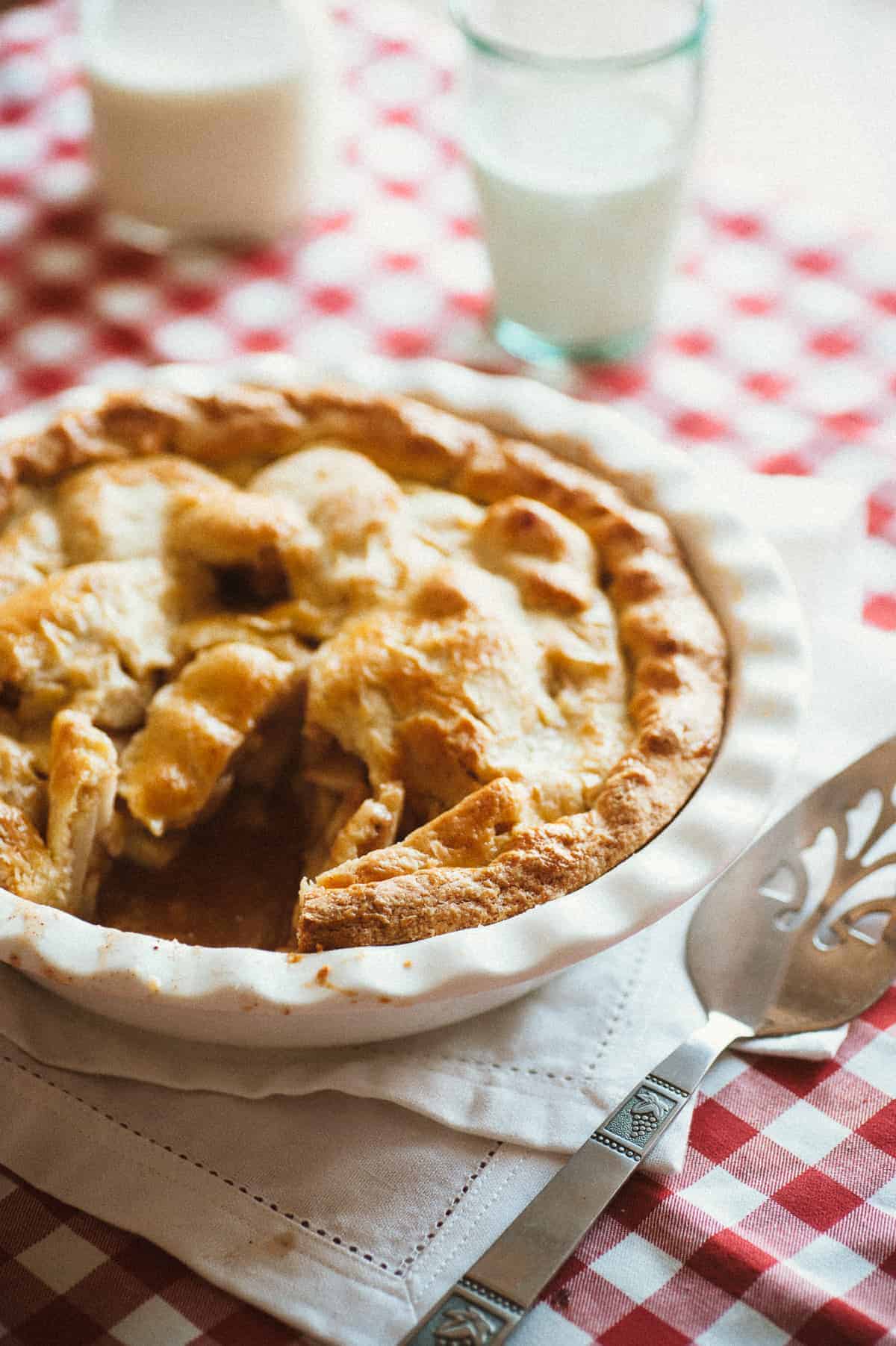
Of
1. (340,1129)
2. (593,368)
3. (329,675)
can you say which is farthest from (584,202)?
(340,1129)

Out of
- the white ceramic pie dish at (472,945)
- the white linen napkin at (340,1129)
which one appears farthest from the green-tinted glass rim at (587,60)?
the white linen napkin at (340,1129)

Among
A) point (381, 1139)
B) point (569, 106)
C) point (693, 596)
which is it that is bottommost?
point (381, 1139)

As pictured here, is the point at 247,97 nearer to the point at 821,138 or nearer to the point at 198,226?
the point at 198,226

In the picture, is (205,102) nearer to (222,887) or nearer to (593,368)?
(593,368)

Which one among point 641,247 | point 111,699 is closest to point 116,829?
point 111,699

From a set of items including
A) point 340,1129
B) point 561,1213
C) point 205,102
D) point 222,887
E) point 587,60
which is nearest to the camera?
point 561,1213

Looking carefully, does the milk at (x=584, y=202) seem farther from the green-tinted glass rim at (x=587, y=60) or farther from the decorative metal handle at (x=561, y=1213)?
the decorative metal handle at (x=561, y=1213)
